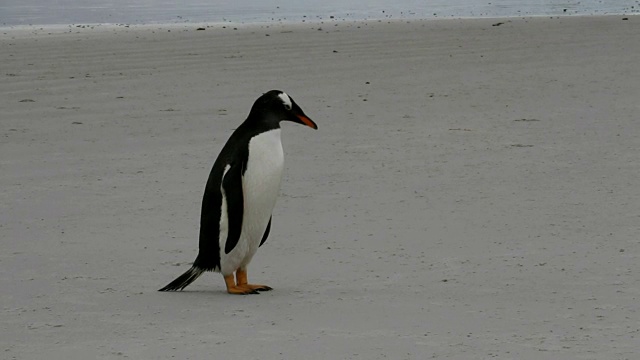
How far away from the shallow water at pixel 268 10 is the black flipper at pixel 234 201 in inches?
616

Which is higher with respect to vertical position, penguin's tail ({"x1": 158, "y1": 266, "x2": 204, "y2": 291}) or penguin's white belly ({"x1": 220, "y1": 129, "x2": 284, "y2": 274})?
penguin's white belly ({"x1": 220, "y1": 129, "x2": 284, "y2": 274})

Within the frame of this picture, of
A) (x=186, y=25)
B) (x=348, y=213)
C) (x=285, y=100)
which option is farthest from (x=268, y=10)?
(x=285, y=100)

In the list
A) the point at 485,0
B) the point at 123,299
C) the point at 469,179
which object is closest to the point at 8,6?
the point at 485,0

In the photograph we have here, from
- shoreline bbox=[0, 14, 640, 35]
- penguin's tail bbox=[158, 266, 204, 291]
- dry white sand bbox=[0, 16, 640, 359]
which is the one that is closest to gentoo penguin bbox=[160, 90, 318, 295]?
penguin's tail bbox=[158, 266, 204, 291]

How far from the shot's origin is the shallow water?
20328mm

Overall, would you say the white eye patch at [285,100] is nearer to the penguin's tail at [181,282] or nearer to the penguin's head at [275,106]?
the penguin's head at [275,106]

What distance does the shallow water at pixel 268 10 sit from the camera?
2033cm

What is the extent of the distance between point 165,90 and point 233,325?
6456 millimetres

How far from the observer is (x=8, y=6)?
25656 mm

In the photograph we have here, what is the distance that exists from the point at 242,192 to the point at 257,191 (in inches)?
2.0

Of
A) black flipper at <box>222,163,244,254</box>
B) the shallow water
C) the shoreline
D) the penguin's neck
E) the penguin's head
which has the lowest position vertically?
black flipper at <box>222,163,244,254</box>

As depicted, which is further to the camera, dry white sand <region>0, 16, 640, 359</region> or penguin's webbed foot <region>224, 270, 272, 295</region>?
penguin's webbed foot <region>224, 270, 272, 295</region>

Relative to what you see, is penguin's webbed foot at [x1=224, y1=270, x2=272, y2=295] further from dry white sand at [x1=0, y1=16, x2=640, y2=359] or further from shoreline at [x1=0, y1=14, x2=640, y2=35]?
shoreline at [x1=0, y1=14, x2=640, y2=35]

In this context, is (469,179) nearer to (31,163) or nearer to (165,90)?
(31,163)
